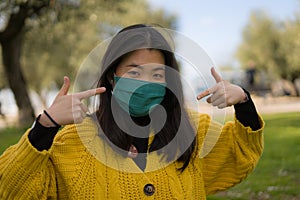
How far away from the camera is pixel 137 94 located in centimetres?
227

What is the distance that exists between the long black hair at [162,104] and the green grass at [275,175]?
236cm

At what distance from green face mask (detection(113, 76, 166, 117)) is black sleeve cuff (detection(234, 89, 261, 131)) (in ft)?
1.22

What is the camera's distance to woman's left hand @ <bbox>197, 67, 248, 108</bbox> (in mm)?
2240

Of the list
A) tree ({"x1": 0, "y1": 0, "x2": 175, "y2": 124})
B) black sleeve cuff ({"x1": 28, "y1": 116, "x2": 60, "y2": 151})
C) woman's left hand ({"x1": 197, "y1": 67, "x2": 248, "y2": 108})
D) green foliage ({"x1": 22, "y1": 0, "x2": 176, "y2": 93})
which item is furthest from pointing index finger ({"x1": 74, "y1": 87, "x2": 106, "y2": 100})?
tree ({"x1": 0, "y1": 0, "x2": 175, "y2": 124})

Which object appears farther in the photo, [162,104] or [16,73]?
[16,73]

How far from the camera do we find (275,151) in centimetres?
725

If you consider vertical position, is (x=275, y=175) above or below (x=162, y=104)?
below

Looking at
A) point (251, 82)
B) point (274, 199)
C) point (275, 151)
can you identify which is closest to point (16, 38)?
point (251, 82)

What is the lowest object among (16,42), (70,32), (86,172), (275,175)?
(275,175)

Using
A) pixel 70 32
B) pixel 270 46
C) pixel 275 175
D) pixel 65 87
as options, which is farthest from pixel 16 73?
pixel 270 46

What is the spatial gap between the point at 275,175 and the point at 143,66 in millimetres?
3791

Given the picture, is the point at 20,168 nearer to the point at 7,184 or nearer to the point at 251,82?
the point at 7,184

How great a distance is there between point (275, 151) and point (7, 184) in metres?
5.66

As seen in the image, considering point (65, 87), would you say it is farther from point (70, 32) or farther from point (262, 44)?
point (262, 44)
